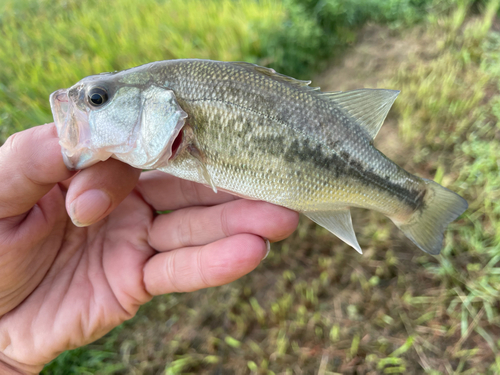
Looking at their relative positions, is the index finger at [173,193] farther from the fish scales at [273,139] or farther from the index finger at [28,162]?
the index finger at [28,162]

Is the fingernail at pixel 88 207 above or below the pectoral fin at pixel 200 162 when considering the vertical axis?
below

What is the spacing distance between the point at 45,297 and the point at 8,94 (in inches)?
110

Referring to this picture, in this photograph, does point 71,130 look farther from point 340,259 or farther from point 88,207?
point 340,259

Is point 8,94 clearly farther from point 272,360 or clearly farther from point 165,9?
point 272,360

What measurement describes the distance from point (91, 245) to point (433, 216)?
213 cm

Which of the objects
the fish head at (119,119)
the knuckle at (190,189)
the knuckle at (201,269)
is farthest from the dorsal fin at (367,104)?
the knuckle at (201,269)

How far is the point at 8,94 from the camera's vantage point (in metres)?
3.43

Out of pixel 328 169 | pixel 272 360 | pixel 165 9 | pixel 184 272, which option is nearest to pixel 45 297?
pixel 184 272

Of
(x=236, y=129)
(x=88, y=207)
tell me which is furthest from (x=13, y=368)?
(x=236, y=129)

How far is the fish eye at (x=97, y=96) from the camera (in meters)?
1.52

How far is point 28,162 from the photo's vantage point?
1424 mm

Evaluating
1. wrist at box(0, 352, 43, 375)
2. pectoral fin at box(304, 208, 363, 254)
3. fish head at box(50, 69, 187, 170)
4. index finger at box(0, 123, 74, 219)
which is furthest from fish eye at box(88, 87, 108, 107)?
wrist at box(0, 352, 43, 375)

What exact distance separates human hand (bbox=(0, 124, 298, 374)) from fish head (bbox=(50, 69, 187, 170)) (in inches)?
3.7

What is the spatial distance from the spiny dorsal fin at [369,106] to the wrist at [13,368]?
2.40m
